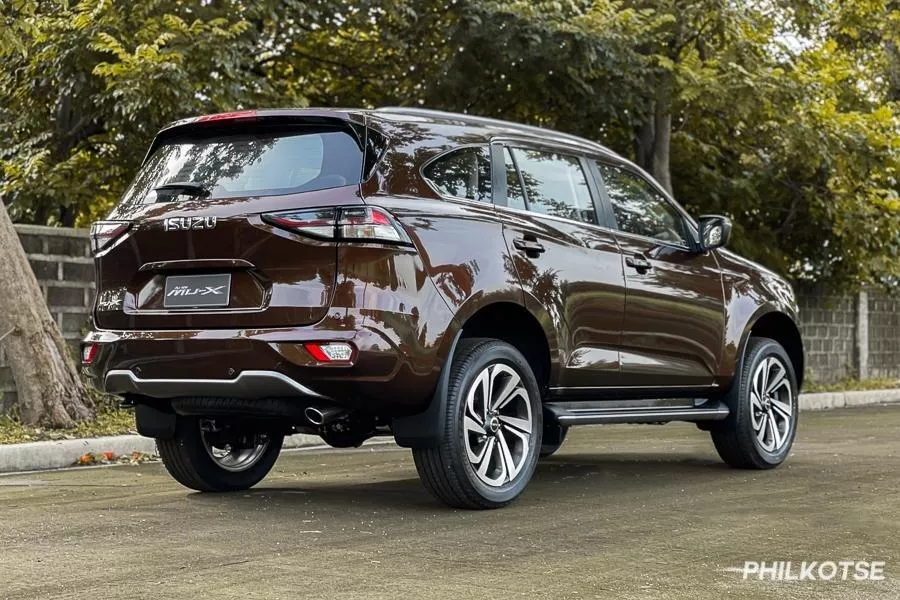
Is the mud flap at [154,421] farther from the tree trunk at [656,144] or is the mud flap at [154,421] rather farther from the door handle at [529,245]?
the tree trunk at [656,144]

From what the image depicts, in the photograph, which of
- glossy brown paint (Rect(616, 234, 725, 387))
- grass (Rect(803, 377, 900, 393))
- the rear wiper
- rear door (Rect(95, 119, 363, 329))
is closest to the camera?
rear door (Rect(95, 119, 363, 329))

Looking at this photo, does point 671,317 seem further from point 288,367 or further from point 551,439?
point 288,367

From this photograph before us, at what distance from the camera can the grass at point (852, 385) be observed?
757 inches

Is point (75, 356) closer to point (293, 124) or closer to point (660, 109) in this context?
point (293, 124)

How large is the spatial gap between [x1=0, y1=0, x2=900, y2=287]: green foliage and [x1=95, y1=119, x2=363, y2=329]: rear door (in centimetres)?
572

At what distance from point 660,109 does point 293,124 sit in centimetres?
1062

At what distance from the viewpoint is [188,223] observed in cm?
615

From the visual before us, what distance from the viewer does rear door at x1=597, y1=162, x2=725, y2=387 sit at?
24.7ft

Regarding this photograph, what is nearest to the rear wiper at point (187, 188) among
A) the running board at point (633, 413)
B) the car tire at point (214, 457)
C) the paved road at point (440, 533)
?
the car tire at point (214, 457)

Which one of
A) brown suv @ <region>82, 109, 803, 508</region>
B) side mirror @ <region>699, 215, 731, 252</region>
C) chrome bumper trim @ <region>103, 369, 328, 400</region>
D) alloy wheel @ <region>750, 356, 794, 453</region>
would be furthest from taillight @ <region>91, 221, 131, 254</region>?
alloy wheel @ <region>750, 356, 794, 453</region>

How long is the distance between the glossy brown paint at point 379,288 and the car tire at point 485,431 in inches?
7.4

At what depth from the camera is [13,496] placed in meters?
7.30

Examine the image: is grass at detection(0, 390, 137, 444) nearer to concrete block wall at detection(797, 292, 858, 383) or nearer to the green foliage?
the green foliage

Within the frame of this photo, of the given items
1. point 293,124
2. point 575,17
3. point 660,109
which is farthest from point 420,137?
point 660,109
